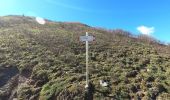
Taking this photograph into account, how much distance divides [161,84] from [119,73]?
2.57 metres

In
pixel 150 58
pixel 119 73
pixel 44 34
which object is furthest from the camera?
pixel 44 34

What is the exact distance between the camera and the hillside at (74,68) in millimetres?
14859

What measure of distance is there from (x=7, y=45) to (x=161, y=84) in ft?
39.0

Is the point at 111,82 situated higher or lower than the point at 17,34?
lower

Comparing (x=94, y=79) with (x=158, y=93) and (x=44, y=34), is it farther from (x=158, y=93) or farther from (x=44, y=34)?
(x=44, y=34)

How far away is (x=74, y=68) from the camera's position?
17.7 metres

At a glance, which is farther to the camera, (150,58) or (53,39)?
(53,39)

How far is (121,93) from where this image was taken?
14.6 metres

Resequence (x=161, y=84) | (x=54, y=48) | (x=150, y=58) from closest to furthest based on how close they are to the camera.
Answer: (x=161, y=84) → (x=150, y=58) → (x=54, y=48)

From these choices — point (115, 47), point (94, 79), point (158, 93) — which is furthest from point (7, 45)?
→ point (158, 93)

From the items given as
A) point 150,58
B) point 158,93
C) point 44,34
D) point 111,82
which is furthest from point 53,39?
point 158,93

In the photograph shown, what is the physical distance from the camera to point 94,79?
→ 15.9 meters

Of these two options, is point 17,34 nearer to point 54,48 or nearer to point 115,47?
point 54,48

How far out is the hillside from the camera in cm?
1486
